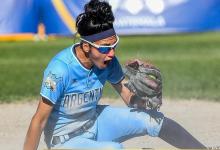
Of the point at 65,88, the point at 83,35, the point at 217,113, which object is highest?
the point at 83,35

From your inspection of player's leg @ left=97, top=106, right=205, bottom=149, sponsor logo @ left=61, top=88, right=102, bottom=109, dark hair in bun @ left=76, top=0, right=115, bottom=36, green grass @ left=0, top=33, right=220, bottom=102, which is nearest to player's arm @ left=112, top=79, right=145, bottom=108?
player's leg @ left=97, top=106, right=205, bottom=149

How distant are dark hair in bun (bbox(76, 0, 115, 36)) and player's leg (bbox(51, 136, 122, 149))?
83cm

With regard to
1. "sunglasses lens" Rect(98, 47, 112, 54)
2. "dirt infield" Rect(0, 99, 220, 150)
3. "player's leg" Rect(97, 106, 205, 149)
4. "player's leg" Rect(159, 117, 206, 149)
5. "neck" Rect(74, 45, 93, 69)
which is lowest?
"dirt infield" Rect(0, 99, 220, 150)

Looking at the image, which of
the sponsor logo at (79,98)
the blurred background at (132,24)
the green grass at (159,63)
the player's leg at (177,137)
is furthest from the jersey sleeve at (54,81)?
the blurred background at (132,24)

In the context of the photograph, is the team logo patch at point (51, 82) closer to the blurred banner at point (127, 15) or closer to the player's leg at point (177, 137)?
the player's leg at point (177, 137)

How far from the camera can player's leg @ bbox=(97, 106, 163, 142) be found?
5582 millimetres

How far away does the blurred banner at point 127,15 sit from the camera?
1452 centimetres

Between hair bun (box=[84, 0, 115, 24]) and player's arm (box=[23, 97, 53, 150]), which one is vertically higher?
hair bun (box=[84, 0, 115, 24])

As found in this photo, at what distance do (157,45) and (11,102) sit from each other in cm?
881

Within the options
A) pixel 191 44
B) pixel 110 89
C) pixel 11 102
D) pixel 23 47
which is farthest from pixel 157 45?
pixel 11 102

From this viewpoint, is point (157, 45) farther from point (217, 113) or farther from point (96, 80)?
point (96, 80)

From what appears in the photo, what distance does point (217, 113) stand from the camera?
877 centimetres

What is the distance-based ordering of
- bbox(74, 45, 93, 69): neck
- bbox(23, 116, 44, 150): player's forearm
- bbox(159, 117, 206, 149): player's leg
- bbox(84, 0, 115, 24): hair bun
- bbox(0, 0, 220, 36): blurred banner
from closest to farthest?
bbox(23, 116, 44, 150): player's forearm
bbox(84, 0, 115, 24): hair bun
bbox(74, 45, 93, 69): neck
bbox(159, 117, 206, 149): player's leg
bbox(0, 0, 220, 36): blurred banner

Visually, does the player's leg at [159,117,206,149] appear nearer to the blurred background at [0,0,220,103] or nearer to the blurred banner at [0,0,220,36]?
the blurred background at [0,0,220,103]
